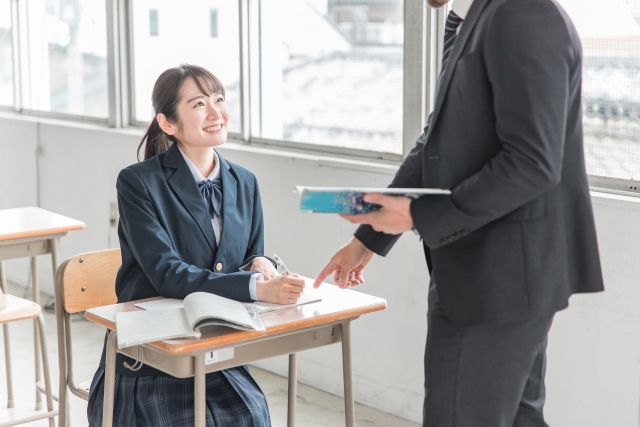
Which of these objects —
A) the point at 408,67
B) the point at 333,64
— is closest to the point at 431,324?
the point at 408,67

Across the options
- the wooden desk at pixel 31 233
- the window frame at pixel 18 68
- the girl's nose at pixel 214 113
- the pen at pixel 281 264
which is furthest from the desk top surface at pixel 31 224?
the window frame at pixel 18 68

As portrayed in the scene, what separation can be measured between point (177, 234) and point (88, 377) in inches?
70.4

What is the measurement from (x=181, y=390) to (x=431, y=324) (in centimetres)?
75

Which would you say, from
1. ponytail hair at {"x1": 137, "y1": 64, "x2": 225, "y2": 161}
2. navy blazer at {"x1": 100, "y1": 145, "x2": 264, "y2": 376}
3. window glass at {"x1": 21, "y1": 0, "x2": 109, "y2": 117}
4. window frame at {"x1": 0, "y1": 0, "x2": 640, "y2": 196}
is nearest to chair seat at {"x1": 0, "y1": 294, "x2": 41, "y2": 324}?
navy blazer at {"x1": 100, "y1": 145, "x2": 264, "y2": 376}

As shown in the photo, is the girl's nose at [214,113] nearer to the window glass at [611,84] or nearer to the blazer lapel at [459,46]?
the blazer lapel at [459,46]

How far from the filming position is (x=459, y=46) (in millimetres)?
1396

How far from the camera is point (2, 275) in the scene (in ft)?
10.0

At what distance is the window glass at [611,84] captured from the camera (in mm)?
2365

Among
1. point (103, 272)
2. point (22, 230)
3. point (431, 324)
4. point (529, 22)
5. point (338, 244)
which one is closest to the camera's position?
point (529, 22)

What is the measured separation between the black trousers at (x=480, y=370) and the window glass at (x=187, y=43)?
8.41ft

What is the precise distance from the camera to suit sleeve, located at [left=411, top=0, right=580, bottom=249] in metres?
1.28

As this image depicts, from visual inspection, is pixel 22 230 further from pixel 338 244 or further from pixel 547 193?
pixel 547 193

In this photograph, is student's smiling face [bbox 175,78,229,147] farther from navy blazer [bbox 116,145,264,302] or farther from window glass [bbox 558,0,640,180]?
window glass [bbox 558,0,640,180]

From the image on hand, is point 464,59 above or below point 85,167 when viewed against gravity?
above
